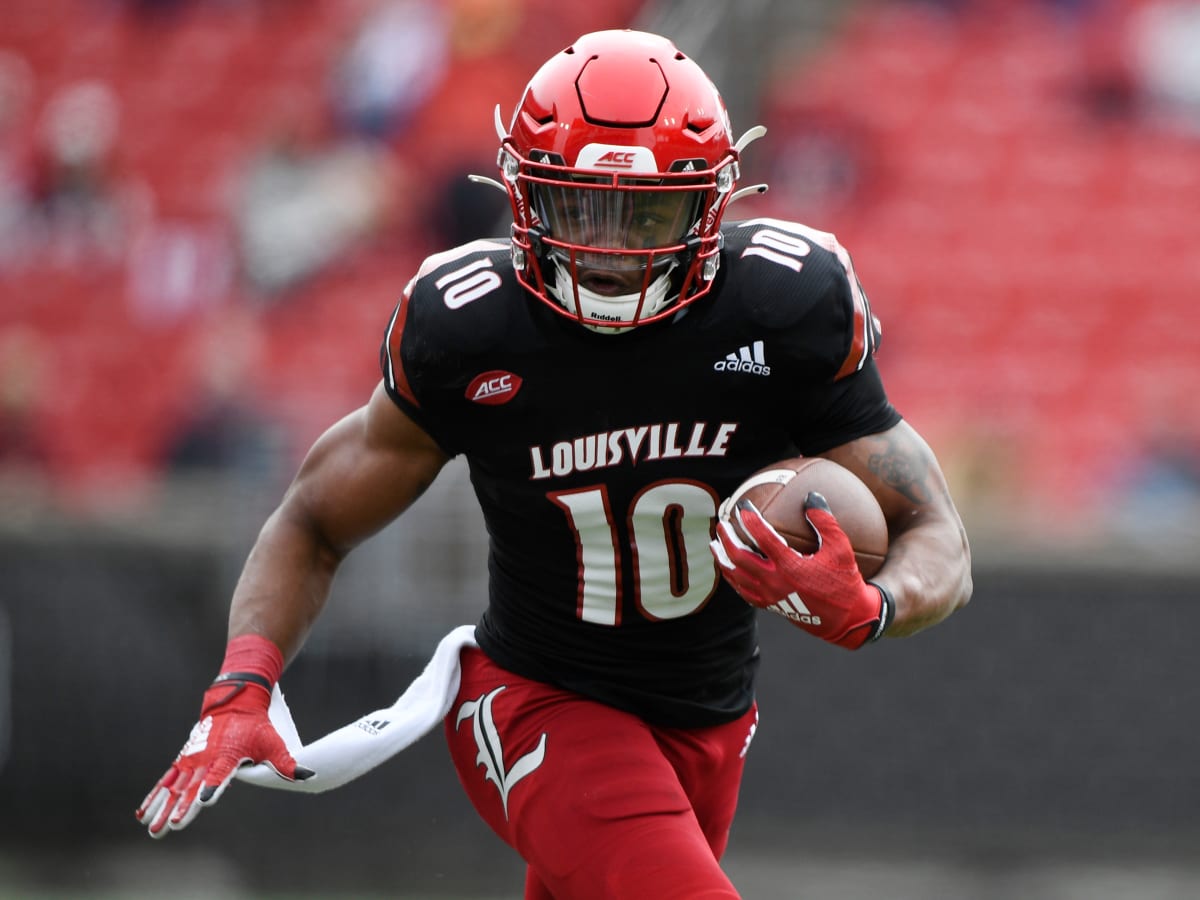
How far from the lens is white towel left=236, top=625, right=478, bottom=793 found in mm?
3375

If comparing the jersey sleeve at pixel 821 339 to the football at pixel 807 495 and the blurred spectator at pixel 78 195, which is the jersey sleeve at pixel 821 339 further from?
the blurred spectator at pixel 78 195

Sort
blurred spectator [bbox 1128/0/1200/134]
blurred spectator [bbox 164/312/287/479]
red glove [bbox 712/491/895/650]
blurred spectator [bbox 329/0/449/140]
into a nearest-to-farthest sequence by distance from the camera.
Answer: red glove [bbox 712/491/895/650], blurred spectator [bbox 164/312/287/479], blurred spectator [bbox 1128/0/1200/134], blurred spectator [bbox 329/0/449/140]

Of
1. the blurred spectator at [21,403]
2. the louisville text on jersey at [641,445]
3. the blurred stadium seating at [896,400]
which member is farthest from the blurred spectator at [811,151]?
the louisville text on jersey at [641,445]

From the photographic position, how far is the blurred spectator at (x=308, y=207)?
10.1 meters

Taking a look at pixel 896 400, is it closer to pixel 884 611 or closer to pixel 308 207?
pixel 308 207

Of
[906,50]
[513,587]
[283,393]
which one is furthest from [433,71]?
[513,587]

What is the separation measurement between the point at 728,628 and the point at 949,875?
151 inches

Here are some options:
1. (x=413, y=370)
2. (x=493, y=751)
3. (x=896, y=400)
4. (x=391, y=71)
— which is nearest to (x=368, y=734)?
(x=493, y=751)

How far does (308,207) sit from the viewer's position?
10.1 metres

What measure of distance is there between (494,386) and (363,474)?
0.39 metres

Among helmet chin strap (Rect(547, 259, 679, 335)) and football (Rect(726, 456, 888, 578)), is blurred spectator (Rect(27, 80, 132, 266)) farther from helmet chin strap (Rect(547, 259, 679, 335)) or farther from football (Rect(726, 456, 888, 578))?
football (Rect(726, 456, 888, 578))

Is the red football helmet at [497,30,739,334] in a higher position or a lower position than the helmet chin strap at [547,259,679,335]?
higher

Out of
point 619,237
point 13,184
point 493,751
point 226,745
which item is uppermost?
point 619,237

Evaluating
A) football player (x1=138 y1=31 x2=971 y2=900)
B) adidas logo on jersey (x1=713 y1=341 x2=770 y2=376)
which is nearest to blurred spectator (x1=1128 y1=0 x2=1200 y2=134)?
football player (x1=138 y1=31 x2=971 y2=900)
